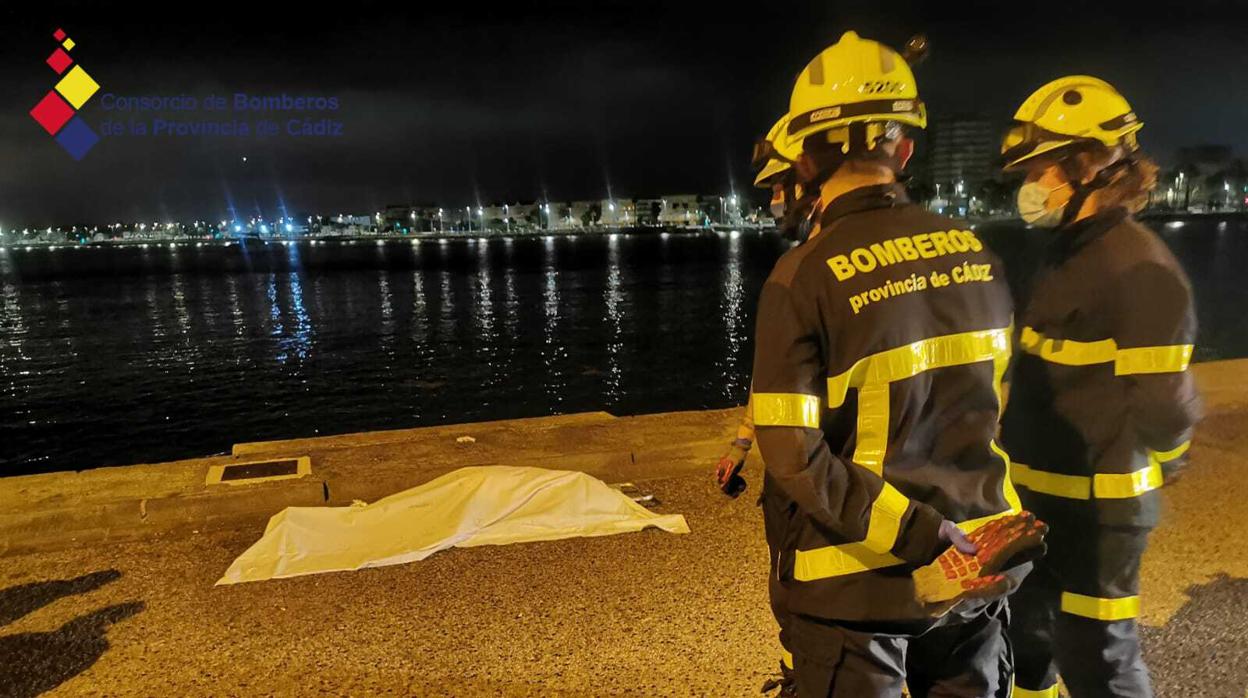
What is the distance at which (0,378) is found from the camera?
91.5 feet

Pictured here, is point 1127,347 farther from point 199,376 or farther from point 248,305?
point 248,305

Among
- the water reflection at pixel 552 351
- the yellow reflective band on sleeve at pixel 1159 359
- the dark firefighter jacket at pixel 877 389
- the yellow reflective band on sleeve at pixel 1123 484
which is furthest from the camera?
the water reflection at pixel 552 351

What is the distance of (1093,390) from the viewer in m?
2.60

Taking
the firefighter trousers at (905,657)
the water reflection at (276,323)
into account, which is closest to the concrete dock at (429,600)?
the firefighter trousers at (905,657)

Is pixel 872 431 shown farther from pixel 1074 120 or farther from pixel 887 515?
pixel 1074 120

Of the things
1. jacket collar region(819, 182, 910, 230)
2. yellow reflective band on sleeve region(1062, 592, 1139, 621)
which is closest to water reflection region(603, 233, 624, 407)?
yellow reflective band on sleeve region(1062, 592, 1139, 621)

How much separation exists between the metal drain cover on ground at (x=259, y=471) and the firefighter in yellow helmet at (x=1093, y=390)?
5082 millimetres

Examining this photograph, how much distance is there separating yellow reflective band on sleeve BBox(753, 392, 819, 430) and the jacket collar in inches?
17.2

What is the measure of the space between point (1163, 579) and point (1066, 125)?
10.1 feet

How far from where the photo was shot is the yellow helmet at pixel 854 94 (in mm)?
1951

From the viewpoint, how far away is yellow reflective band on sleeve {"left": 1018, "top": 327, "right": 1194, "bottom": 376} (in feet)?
8.06

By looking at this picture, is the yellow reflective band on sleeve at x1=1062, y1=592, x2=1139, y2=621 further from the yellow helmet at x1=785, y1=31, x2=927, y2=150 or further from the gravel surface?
the yellow helmet at x1=785, y1=31, x2=927, y2=150

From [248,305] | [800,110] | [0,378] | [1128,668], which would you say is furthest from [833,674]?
[248,305]

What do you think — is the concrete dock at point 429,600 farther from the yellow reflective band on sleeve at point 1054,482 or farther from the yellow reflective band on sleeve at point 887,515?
the yellow reflective band on sleeve at point 887,515
